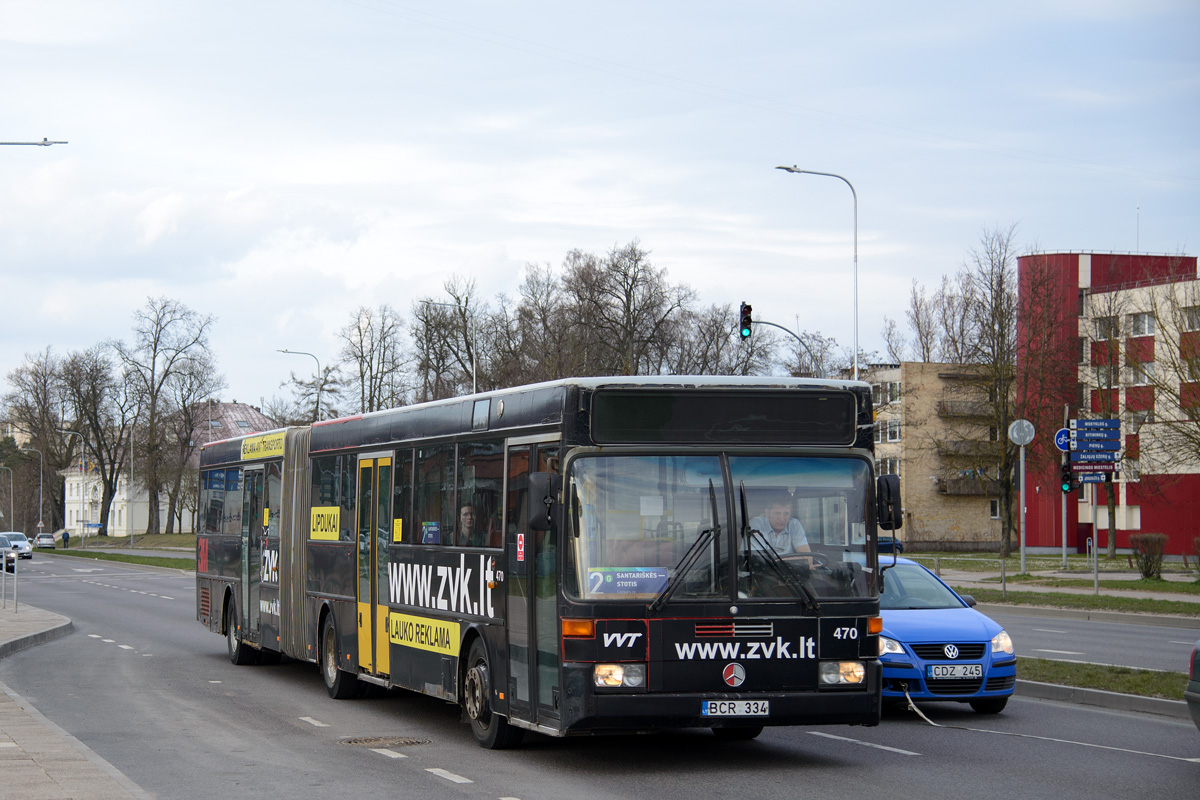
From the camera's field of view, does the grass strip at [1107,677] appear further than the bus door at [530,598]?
Yes

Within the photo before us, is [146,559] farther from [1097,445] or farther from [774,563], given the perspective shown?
[774,563]

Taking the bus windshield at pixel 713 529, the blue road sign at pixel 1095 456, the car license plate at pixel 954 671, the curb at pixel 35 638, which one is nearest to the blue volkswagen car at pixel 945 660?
the car license plate at pixel 954 671

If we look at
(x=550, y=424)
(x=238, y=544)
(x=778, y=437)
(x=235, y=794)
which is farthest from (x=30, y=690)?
(x=778, y=437)

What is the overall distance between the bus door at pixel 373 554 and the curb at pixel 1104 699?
679 centimetres

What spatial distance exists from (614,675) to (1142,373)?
3447 centimetres

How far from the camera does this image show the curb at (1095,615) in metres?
26.7

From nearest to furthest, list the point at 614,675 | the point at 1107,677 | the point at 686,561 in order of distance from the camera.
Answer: the point at 614,675, the point at 686,561, the point at 1107,677

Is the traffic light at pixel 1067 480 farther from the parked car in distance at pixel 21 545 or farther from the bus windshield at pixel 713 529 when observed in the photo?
the parked car in distance at pixel 21 545

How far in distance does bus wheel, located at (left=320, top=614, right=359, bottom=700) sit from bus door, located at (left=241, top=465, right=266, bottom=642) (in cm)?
308

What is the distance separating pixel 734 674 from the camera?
981 centimetres

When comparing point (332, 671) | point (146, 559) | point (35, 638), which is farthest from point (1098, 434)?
point (146, 559)

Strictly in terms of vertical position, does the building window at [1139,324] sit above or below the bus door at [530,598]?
above

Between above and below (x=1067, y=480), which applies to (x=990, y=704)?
below

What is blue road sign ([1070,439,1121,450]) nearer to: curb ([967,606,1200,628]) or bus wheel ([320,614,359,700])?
curb ([967,606,1200,628])
